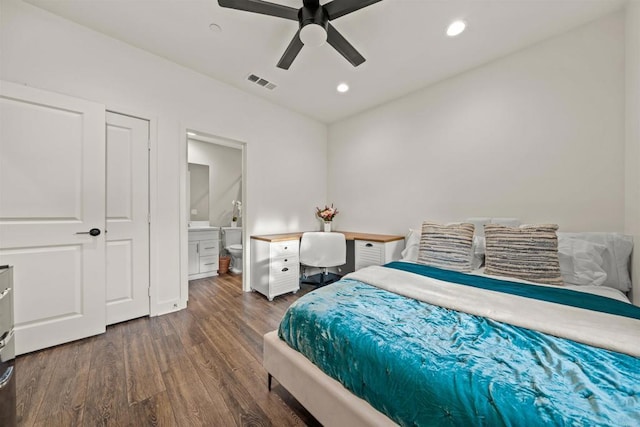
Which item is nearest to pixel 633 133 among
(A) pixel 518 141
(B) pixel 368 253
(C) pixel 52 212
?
(A) pixel 518 141

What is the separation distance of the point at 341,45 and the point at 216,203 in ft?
12.8

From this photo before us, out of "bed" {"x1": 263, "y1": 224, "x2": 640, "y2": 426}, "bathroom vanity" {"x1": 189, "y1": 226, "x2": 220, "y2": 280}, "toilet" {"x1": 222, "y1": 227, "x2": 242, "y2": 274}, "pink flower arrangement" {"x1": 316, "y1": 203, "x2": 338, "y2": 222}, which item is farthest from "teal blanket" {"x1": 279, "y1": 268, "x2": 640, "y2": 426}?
"toilet" {"x1": 222, "y1": 227, "x2": 242, "y2": 274}

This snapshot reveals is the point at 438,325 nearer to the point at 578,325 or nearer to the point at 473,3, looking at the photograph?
the point at 578,325

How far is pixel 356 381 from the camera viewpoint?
96 centimetres

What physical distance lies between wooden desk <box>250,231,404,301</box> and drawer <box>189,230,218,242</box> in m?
1.22

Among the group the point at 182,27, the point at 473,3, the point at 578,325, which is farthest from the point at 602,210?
the point at 182,27

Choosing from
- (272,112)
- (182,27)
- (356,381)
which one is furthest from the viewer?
(272,112)

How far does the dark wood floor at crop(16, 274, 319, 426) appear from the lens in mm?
1262

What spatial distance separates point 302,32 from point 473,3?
138cm

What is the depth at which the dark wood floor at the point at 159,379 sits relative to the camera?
126 centimetres

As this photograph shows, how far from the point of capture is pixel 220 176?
482cm

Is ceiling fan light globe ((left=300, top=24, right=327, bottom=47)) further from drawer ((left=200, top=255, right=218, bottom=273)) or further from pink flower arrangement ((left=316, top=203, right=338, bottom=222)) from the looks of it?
drawer ((left=200, top=255, right=218, bottom=273))

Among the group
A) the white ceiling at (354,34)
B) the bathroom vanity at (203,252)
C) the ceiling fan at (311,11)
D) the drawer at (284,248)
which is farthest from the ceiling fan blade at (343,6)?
the bathroom vanity at (203,252)

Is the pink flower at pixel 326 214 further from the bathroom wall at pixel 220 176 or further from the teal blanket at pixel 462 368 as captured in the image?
the teal blanket at pixel 462 368
